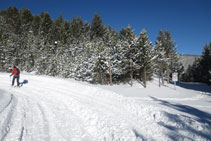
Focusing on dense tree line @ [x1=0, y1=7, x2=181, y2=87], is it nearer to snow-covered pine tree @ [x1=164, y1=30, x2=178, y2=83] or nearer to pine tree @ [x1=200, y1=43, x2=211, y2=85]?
snow-covered pine tree @ [x1=164, y1=30, x2=178, y2=83]

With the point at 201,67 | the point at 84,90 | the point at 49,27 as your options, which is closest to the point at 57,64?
the point at 84,90

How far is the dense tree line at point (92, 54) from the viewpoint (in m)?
24.3

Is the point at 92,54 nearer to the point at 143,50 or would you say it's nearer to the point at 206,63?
the point at 143,50

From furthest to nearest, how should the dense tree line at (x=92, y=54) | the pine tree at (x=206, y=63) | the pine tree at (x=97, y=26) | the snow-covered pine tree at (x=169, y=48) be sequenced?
the pine tree at (x=97, y=26) < the pine tree at (x=206, y=63) < the snow-covered pine tree at (x=169, y=48) < the dense tree line at (x=92, y=54)

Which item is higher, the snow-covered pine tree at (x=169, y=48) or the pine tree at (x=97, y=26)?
the pine tree at (x=97, y=26)

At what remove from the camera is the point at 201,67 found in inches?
1654

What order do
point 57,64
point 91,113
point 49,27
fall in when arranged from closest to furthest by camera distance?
→ point 91,113
point 57,64
point 49,27

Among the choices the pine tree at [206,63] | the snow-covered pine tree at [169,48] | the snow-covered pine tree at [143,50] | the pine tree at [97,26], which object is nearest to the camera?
the snow-covered pine tree at [143,50]

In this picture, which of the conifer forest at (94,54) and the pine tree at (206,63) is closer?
the conifer forest at (94,54)

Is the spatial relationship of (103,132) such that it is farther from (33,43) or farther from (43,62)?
(33,43)

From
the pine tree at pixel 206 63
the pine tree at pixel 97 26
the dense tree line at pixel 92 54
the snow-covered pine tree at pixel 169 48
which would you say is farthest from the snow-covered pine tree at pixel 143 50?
the pine tree at pixel 97 26

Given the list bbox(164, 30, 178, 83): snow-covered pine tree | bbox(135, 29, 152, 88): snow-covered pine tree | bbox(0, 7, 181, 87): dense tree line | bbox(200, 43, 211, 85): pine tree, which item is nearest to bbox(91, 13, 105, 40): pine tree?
bbox(0, 7, 181, 87): dense tree line

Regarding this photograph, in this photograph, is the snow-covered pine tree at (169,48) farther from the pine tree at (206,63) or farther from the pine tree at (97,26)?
the pine tree at (97,26)

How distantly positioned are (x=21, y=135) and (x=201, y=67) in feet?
173
